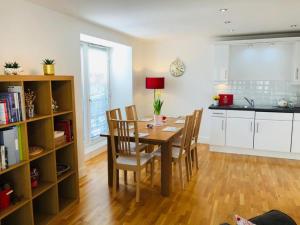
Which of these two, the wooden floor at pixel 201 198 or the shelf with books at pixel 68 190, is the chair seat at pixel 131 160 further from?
the shelf with books at pixel 68 190

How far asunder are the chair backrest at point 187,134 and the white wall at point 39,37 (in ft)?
5.25

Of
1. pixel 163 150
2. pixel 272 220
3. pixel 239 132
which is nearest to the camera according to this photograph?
pixel 272 220

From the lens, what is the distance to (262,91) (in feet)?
17.1

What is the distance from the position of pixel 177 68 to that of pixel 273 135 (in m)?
2.43

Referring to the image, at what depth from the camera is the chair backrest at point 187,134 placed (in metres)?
3.24

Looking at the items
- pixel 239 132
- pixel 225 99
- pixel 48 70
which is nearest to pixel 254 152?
pixel 239 132

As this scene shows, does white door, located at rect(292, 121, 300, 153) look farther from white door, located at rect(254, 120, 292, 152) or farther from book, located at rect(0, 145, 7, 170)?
book, located at rect(0, 145, 7, 170)

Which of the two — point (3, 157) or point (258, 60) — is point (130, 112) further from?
point (258, 60)

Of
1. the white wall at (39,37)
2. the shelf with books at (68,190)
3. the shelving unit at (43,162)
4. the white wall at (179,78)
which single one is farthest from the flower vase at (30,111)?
the white wall at (179,78)

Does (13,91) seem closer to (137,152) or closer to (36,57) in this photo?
(36,57)

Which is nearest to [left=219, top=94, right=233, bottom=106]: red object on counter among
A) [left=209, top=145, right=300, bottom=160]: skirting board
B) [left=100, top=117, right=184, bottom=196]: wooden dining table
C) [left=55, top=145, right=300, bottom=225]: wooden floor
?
[left=209, top=145, right=300, bottom=160]: skirting board

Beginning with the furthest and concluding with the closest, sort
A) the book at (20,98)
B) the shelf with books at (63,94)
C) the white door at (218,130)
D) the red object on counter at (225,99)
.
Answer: the red object on counter at (225,99)
the white door at (218,130)
the shelf with books at (63,94)
the book at (20,98)

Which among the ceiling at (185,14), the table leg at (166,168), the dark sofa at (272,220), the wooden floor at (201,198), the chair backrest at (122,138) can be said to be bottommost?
the wooden floor at (201,198)

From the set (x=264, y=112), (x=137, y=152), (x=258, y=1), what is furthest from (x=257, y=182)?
(x=258, y=1)
